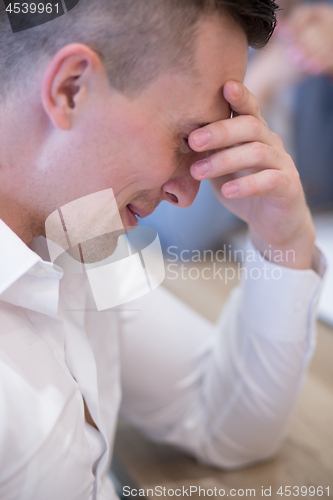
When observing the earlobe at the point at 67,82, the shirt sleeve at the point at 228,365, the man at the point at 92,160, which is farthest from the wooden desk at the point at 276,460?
the earlobe at the point at 67,82

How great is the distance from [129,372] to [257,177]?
378mm

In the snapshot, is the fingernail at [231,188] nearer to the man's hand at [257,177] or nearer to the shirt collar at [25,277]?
the man's hand at [257,177]

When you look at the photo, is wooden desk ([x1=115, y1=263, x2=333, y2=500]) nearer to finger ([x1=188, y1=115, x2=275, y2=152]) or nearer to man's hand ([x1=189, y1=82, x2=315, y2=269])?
man's hand ([x1=189, y1=82, x2=315, y2=269])

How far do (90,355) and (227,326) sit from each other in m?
0.27

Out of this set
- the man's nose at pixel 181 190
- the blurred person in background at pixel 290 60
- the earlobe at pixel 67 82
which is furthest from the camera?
the blurred person in background at pixel 290 60

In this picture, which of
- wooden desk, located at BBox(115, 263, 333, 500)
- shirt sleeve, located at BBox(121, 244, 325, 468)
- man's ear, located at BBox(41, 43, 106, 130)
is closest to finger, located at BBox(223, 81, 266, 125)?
man's ear, located at BBox(41, 43, 106, 130)

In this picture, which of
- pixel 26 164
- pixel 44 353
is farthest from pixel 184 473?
pixel 26 164

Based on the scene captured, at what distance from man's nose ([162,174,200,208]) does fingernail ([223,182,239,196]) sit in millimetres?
32

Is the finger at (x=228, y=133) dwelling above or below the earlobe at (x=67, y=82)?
below

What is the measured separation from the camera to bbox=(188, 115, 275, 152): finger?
0.37 m

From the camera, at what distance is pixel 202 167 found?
1.30 ft

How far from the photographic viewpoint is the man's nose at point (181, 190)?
0.40 m

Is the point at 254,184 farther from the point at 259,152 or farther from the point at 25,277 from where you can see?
the point at 25,277

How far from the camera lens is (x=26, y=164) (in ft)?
1.17
